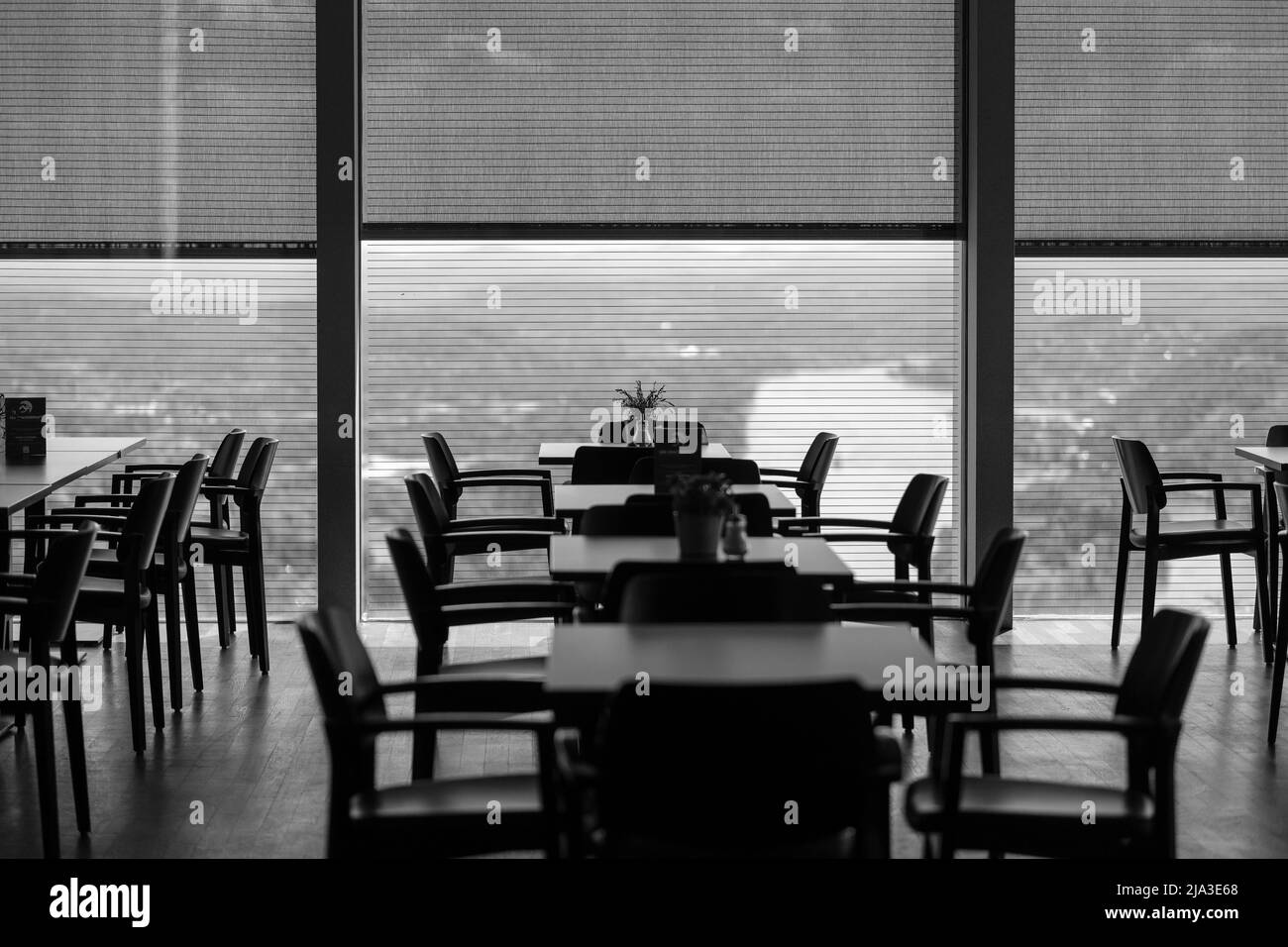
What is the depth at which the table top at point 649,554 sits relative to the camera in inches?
152

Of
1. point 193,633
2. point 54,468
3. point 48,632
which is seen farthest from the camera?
point 193,633

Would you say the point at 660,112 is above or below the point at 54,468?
above

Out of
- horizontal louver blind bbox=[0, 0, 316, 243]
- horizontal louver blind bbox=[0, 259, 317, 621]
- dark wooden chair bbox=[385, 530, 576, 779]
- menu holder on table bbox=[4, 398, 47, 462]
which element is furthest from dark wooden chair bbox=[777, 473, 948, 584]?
horizontal louver blind bbox=[0, 0, 316, 243]

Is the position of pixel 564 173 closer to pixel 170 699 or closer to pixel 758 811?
pixel 170 699

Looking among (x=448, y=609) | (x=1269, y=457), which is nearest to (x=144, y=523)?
(x=448, y=609)

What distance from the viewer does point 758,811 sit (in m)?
2.40

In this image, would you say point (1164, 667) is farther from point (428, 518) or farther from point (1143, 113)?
point (1143, 113)

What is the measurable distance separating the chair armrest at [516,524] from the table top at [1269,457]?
315cm

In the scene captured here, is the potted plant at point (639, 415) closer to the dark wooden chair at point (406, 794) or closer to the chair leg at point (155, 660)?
the chair leg at point (155, 660)

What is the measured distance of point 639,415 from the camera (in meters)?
7.25

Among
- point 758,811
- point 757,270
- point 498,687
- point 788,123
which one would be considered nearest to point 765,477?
point 757,270

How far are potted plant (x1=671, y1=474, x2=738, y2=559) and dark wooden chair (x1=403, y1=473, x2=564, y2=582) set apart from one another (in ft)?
4.37

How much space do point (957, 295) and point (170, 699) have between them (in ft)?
14.4

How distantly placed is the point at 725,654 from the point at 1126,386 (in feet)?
16.9
